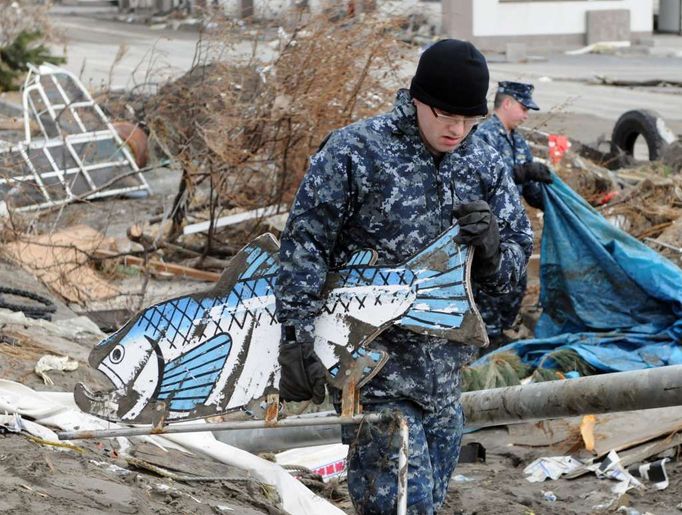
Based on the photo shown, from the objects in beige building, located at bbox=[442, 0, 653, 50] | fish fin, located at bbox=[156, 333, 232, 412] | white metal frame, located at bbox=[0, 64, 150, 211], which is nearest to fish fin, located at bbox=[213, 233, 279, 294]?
fish fin, located at bbox=[156, 333, 232, 412]

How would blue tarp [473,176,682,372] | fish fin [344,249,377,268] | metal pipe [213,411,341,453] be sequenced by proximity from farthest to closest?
1. blue tarp [473,176,682,372]
2. metal pipe [213,411,341,453]
3. fish fin [344,249,377,268]

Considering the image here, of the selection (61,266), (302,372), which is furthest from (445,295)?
(61,266)

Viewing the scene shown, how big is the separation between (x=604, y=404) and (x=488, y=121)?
382cm

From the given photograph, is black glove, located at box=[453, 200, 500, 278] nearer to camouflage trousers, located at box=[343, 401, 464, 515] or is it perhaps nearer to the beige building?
camouflage trousers, located at box=[343, 401, 464, 515]

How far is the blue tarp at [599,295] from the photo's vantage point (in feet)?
24.9

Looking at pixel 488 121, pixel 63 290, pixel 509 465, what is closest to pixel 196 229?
pixel 63 290

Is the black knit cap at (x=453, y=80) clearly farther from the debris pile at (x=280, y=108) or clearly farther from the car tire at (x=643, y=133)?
the car tire at (x=643, y=133)

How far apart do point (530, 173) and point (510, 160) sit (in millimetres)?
159

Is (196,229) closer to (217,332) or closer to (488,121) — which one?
(488,121)

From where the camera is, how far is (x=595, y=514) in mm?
5699

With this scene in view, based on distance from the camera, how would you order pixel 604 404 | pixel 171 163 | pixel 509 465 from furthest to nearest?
pixel 171 163 < pixel 509 465 < pixel 604 404

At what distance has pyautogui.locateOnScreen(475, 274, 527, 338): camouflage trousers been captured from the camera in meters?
8.20

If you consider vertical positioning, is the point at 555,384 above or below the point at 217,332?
below

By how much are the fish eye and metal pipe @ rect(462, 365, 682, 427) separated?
1.68 m
